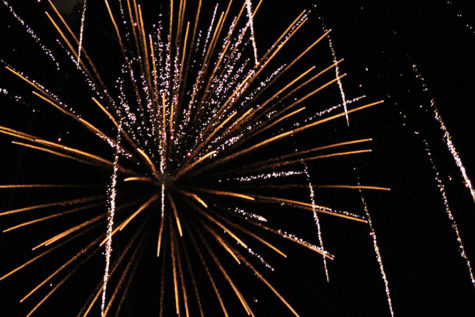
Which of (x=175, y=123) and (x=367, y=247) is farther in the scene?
(x=367, y=247)

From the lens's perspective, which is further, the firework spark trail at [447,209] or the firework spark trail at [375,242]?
the firework spark trail at [375,242]

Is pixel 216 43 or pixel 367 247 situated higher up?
pixel 216 43

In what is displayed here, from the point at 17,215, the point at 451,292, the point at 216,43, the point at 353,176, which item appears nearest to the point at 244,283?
the point at 353,176

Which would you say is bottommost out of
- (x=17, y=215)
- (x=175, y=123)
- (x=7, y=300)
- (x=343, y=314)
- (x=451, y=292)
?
(x=343, y=314)

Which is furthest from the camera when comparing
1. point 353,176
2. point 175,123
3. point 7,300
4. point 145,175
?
point 353,176

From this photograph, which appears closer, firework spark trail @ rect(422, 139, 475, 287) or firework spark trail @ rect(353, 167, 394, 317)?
firework spark trail @ rect(422, 139, 475, 287)

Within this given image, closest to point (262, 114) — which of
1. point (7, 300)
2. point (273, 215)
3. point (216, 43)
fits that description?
point (216, 43)

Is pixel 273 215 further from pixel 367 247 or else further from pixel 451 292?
pixel 451 292

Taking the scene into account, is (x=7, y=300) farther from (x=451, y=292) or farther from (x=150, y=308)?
(x=451, y=292)

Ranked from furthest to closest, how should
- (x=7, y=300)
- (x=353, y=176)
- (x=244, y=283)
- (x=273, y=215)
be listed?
Result: (x=244, y=283)
(x=273, y=215)
(x=353, y=176)
(x=7, y=300)
